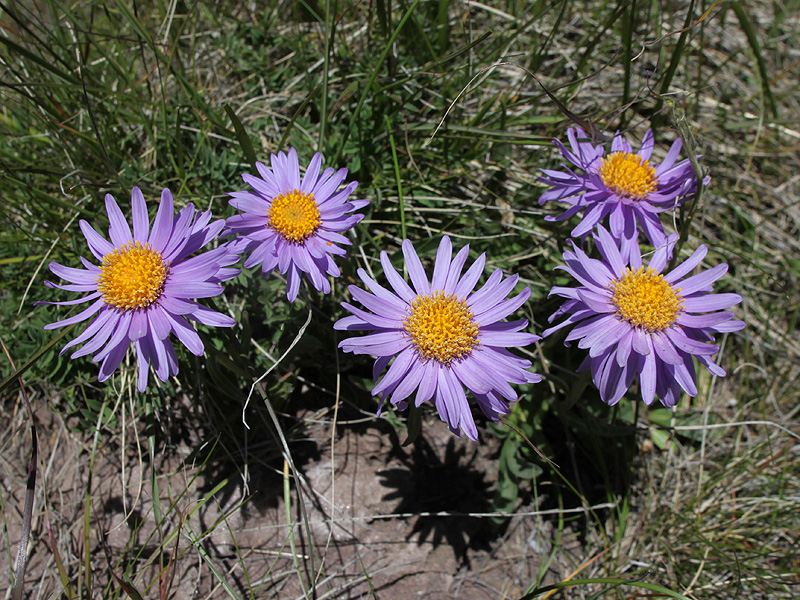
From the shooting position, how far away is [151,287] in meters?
2.35

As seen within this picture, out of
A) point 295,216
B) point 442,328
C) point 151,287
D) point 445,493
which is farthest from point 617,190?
point 151,287

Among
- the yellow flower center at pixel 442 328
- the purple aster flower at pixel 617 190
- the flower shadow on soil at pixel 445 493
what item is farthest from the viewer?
the flower shadow on soil at pixel 445 493

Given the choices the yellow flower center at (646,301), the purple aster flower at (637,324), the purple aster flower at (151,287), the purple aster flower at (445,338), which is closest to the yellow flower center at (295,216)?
the purple aster flower at (151,287)

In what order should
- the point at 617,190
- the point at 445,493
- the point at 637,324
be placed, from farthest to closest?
the point at 445,493, the point at 617,190, the point at 637,324

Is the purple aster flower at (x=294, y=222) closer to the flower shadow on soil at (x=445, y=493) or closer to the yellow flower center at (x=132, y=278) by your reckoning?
the yellow flower center at (x=132, y=278)

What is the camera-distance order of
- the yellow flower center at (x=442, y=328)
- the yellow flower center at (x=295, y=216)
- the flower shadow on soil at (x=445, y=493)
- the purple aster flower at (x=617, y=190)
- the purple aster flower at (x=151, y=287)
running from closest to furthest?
1. the purple aster flower at (x=151, y=287)
2. the yellow flower center at (x=442, y=328)
3. the yellow flower center at (x=295, y=216)
4. the purple aster flower at (x=617, y=190)
5. the flower shadow on soil at (x=445, y=493)

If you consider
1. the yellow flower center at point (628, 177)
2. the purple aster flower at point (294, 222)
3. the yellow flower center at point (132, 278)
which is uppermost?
Result: the yellow flower center at point (628, 177)

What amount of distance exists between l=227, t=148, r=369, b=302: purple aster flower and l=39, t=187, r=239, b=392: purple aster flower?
19 cm

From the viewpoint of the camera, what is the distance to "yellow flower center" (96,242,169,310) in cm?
233

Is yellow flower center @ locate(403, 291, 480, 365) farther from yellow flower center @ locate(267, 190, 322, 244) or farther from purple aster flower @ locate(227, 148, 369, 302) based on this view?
yellow flower center @ locate(267, 190, 322, 244)

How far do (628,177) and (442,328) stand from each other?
1.39 meters

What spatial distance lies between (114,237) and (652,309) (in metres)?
2.52

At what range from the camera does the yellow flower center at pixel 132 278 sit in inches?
91.7

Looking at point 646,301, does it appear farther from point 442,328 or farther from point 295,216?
point 295,216
